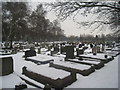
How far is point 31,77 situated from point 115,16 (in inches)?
273

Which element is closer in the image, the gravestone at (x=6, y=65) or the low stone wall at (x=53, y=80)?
the low stone wall at (x=53, y=80)

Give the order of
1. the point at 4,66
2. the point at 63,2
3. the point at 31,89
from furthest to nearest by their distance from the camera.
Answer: the point at 4,66 → the point at 63,2 → the point at 31,89

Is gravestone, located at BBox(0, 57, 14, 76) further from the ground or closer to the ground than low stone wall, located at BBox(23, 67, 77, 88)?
further from the ground

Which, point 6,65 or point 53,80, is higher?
point 6,65

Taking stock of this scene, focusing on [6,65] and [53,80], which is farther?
[6,65]

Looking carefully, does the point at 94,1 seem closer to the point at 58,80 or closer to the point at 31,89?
the point at 58,80

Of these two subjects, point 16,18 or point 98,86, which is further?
point 16,18

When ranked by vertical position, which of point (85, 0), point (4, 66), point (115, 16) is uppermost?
point (85, 0)

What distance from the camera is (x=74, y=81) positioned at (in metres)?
7.41

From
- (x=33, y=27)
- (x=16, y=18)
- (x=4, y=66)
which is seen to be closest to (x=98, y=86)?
(x=4, y=66)

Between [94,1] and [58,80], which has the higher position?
[94,1]

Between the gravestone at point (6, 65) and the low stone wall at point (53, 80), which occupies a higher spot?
the gravestone at point (6, 65)

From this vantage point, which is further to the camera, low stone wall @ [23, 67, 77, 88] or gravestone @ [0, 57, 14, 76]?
gravestone @ [0, 57, 14, 76]

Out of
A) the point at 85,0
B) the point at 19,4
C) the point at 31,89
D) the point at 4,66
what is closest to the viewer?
the point at 31,89
